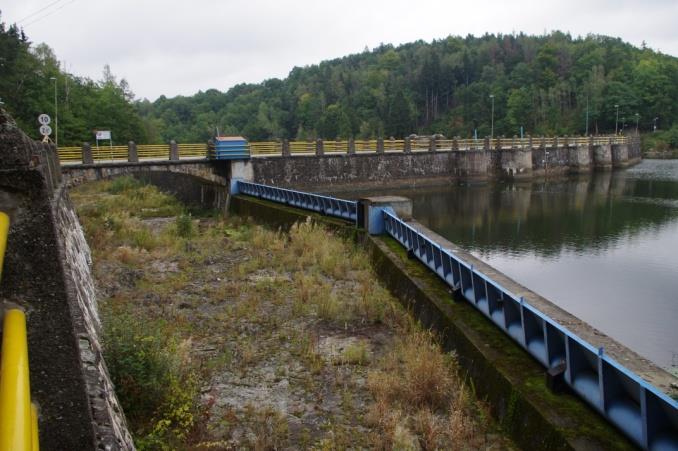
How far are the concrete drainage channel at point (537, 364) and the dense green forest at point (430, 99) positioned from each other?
43071 millimetres

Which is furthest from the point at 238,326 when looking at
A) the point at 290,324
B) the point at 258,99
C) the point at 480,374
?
the point at 258,99

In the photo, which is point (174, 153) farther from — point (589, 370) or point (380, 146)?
point (589, 370)

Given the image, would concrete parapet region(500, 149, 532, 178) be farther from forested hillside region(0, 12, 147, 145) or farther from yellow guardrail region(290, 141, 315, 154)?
forested hillside region(0, 12, 147, 145)

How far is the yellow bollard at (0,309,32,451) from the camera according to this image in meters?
1.26

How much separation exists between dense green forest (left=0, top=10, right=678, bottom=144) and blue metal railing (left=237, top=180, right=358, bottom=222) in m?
28.7

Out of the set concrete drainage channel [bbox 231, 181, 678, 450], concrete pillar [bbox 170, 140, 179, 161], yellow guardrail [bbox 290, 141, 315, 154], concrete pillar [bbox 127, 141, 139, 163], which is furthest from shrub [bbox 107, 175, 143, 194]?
concrete drainage channel [bbox 231, 181, 678, 450]

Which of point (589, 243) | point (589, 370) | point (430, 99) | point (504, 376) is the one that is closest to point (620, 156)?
point (589, 243)

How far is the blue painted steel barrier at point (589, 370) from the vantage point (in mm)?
3947

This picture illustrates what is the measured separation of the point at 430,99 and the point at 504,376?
128 meters

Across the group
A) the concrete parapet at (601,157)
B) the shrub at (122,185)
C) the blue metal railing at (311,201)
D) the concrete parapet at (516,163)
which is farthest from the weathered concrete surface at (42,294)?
the concrete parapet at (601,157)

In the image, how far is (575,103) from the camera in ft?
364

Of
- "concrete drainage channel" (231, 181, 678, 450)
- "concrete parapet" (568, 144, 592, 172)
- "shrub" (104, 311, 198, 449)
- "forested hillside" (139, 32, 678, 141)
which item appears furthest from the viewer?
"forested hillside" (139, 32, 678, 141)

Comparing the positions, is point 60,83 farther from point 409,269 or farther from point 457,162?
point 409,269

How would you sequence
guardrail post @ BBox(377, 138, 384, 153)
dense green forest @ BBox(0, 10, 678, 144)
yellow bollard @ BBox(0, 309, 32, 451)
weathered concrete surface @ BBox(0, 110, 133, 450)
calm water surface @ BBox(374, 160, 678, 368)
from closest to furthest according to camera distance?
yellow bollard @ BBox(0, 309, 32, 451) → weathered concrete surface @ BBox(0, 110, 133, 450) → calm water surface @ BBox(374, 160, 678, 368) → guardrail post @ BBox(377, 138, 384, 153) → dense green forest @ BBox(0, 10, 678, 144)
